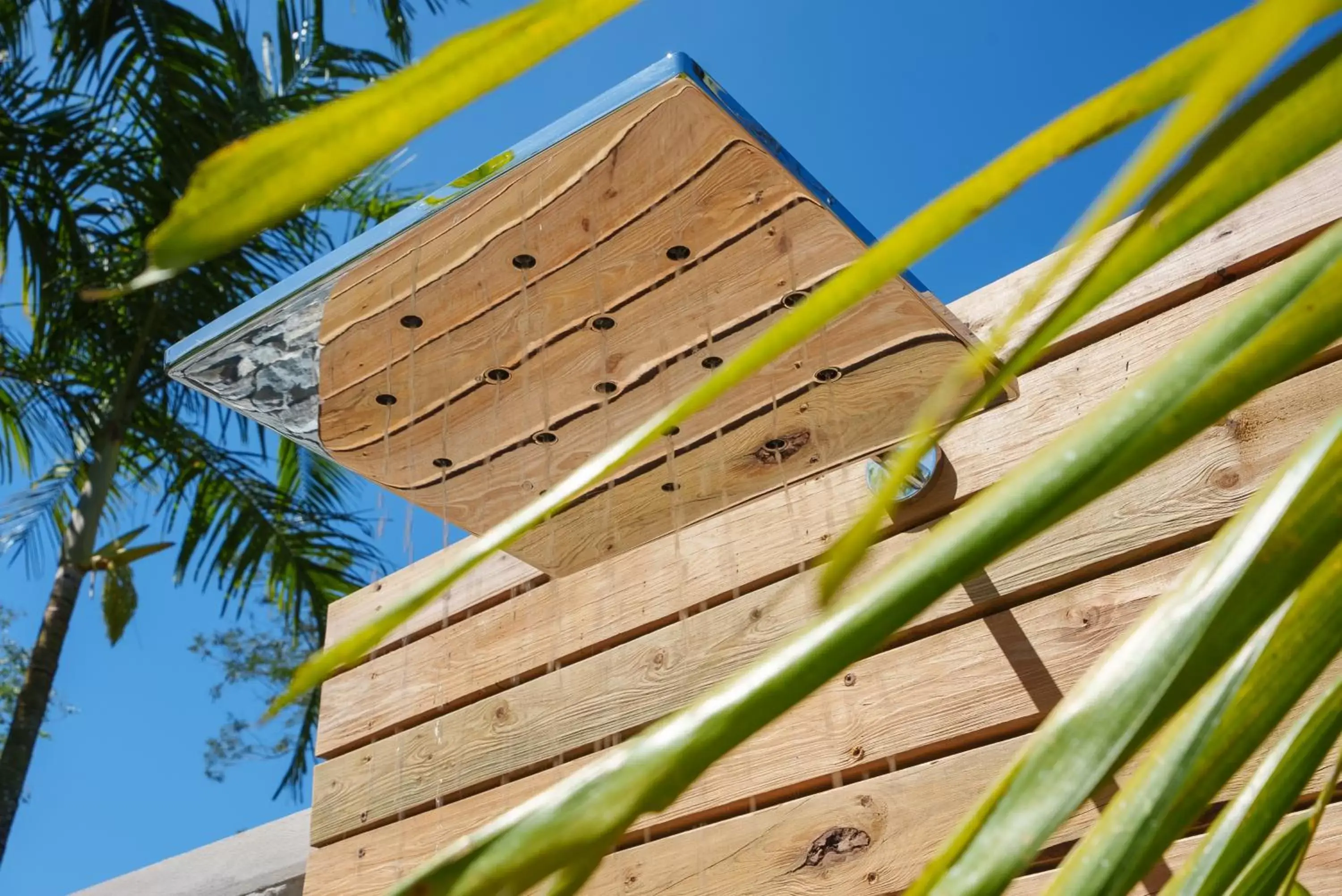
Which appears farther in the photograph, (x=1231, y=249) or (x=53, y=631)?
(x=53, y=631)

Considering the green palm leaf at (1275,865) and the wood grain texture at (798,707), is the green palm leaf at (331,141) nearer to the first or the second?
the green palm leaf at (1275,865)

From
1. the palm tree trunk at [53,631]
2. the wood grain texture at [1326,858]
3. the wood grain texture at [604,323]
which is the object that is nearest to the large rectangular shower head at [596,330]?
the wood grain texture at [604,323]

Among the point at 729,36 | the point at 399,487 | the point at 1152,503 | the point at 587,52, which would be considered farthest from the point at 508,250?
the point at 729,36

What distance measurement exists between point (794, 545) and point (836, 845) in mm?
622

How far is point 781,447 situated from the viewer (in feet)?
8.11

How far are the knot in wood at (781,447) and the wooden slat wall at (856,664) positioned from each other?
171 millimetres

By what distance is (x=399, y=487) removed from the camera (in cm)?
273

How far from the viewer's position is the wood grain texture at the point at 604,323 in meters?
1.81

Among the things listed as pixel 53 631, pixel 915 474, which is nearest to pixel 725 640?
pixel 915 474

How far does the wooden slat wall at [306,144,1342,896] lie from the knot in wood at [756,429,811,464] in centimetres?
17

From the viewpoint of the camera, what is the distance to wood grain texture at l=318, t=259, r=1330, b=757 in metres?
2.10

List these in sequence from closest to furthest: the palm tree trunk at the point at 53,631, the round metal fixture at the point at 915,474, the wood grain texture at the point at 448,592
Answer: the round metal fixture at the point at 915,474
the wood grain texture at the point at 448,592
the palm tree trunk at the point at 53,631

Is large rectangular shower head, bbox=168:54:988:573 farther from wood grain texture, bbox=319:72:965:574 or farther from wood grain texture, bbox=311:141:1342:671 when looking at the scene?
wood grain texture, bbox=311:141:1342:671

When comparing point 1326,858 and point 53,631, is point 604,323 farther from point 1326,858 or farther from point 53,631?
point 53,631
